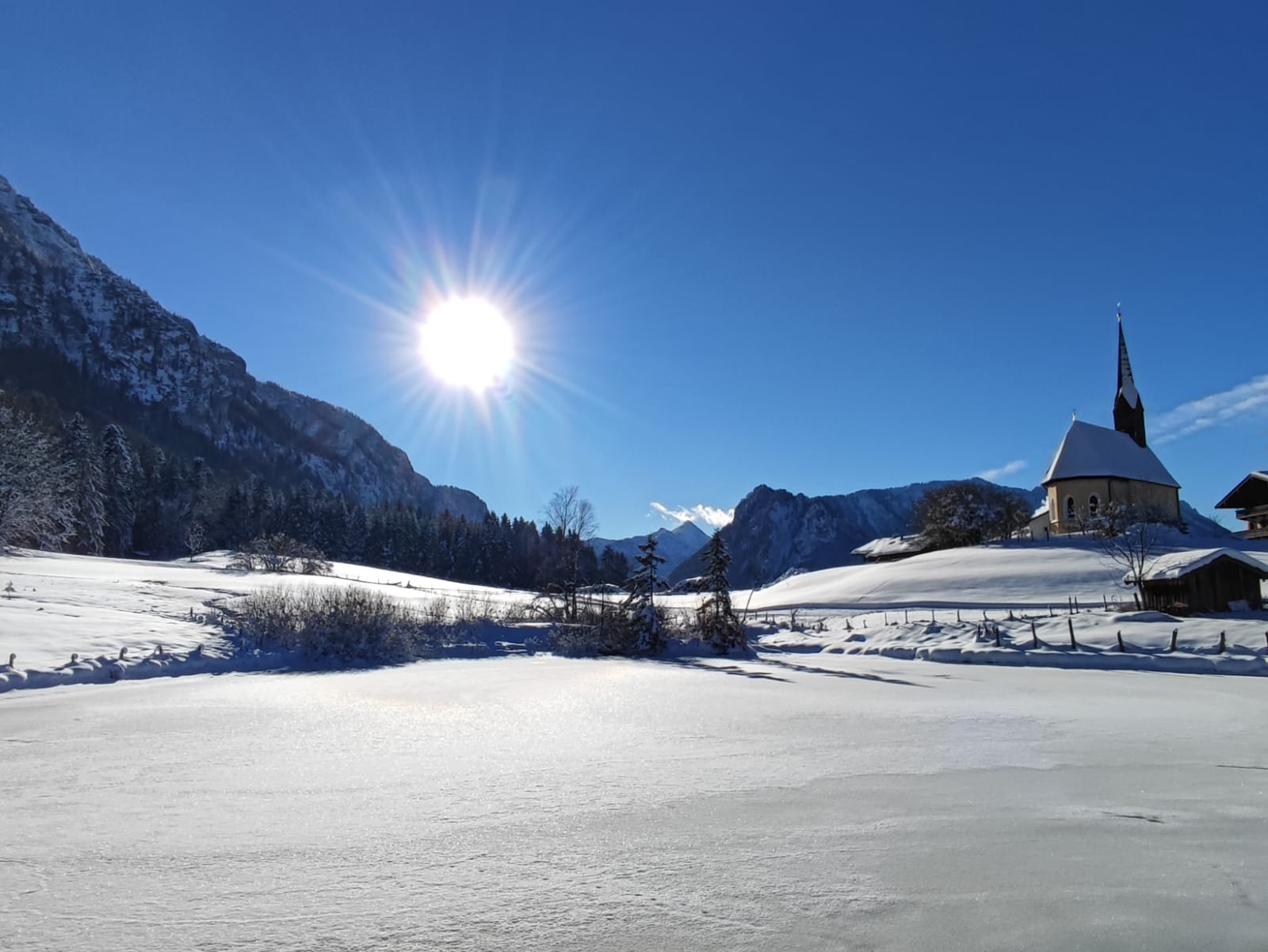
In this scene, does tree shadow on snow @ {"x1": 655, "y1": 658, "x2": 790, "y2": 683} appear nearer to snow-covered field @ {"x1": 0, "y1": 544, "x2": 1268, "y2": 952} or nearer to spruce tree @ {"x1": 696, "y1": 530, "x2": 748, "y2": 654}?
spruce tree @ {"x1": 696, "y1": 530, "x2": 748, "y2": 654}

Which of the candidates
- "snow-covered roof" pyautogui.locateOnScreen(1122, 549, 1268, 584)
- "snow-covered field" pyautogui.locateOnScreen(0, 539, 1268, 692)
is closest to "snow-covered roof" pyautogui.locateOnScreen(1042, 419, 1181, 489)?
"snow-covered field" pyautogui.locateOnScreen(0, 539, 1268, 692)

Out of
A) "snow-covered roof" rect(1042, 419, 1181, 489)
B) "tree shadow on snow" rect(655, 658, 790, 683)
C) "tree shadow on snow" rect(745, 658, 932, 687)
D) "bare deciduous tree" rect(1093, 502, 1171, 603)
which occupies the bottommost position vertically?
"tree shadow on snow" rect(745, 658, 932, 687)

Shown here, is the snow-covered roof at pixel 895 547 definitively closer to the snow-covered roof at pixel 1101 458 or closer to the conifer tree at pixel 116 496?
the snow-covered roof at pixel 1101 458

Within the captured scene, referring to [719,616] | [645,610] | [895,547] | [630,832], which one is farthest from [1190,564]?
[895,547]

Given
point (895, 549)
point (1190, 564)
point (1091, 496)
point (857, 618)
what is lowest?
point (857, 618)

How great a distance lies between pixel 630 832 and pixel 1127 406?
9482 cm

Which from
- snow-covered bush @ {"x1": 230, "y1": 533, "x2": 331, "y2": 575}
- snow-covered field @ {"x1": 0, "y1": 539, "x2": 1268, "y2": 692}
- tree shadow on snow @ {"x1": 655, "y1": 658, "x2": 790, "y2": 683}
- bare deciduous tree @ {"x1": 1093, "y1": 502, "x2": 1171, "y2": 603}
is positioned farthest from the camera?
snow-covered bush @ {"x1": 230, "y1": 533, "x2": 331, "y2": 575}

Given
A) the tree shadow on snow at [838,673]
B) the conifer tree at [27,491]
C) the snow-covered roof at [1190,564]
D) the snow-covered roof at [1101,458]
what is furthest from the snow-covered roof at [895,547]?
the conifer tree at [27,491]

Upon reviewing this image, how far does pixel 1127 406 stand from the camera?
267ft

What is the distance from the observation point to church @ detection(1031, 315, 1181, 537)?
67062 mm

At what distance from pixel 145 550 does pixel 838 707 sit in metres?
92.8

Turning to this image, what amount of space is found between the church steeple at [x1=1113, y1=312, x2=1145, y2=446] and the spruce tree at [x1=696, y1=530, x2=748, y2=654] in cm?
6927

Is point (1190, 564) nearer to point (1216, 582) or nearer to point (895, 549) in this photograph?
point (1216, 582)

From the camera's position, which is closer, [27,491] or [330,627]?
[330,627]
